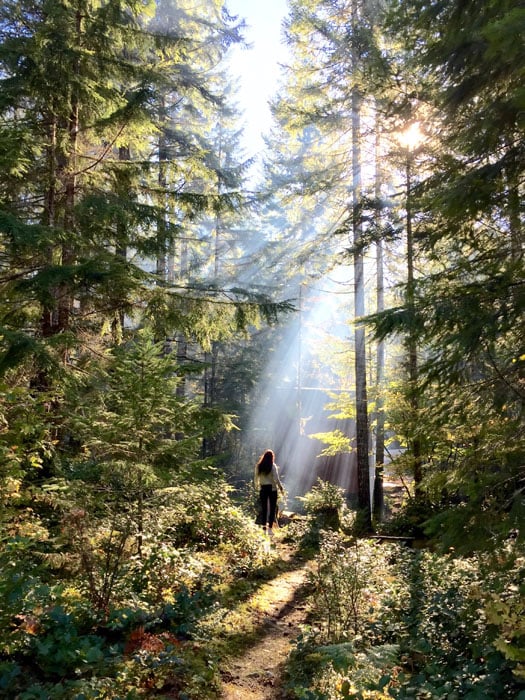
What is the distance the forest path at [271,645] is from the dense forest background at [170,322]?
645 mm

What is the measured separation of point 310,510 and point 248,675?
7441 mm

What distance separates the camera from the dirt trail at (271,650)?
13.2ft

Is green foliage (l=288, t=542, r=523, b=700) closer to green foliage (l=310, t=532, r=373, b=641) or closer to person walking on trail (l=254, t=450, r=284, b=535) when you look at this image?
green foliage (l=310, t=532, r=373, b=641)

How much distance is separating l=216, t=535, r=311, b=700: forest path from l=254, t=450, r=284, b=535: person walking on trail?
80.3 inches

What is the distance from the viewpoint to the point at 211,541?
305 inches

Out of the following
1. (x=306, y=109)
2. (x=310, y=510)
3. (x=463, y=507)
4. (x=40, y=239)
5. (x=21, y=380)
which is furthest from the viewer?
(x=306, y=109)

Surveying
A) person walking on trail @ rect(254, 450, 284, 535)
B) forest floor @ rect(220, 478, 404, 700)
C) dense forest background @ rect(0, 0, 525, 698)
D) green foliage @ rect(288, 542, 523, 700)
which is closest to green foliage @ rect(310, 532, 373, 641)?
green foliage @ rect(288, 542, 523, 700)

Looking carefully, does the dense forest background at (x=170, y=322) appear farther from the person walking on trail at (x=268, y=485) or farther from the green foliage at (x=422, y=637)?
the person walking on trail at (x=268, y=485)

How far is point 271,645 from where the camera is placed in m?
5.02

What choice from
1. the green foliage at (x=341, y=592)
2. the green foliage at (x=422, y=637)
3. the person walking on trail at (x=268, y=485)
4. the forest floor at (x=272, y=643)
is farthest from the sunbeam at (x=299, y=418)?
the green foliage at (x=422, y=637)

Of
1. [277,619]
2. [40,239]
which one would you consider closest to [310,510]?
[277,619]

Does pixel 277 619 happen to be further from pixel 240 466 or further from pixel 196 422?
pixel 240 466

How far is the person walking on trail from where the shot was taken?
9.60 meters

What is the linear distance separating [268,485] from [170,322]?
425 cm
